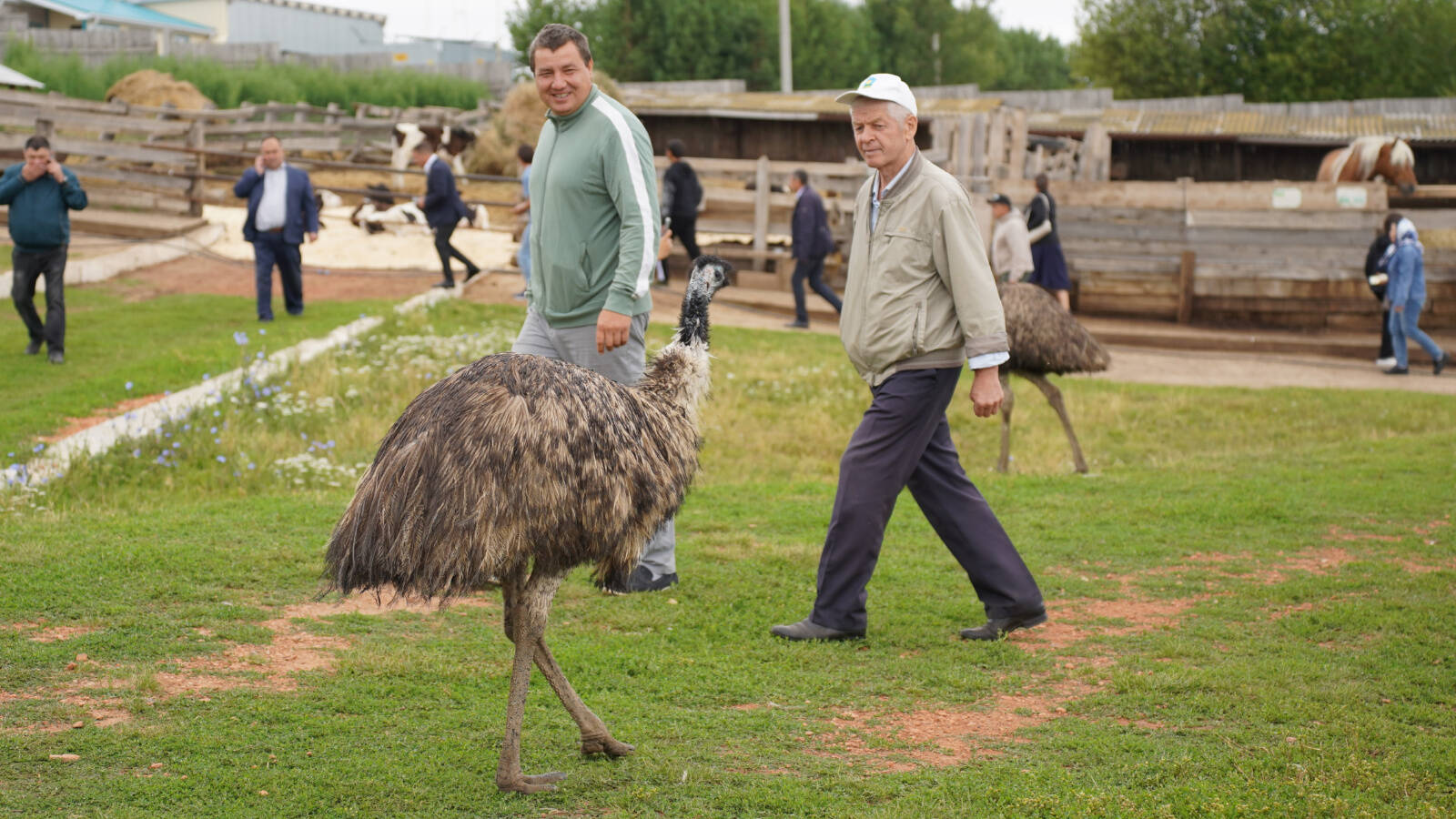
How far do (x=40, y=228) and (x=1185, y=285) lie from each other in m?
15.8

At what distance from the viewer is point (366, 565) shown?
4312mm

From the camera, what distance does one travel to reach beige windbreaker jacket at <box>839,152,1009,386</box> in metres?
6.00

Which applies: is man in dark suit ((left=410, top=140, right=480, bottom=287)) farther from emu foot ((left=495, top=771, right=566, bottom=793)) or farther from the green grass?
emu foot ((left=495, top=771, right=566, bottom=793))

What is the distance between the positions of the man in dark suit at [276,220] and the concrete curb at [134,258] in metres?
2.90

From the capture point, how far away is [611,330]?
6012 millimetres

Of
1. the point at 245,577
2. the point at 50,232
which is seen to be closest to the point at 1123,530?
the point at 245,577

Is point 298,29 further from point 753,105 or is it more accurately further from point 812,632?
point 812,632

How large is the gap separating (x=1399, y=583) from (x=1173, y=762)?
10.7 ft

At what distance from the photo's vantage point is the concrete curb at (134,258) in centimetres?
1881

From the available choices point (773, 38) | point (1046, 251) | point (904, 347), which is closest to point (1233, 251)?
point (1046, 251)

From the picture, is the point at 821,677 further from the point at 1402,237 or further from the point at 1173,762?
the point at 1402,237

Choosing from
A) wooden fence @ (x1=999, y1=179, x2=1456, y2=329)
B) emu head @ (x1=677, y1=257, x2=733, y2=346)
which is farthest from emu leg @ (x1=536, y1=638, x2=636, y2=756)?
wooden fence @ (x1=999, y1=179, x2=1456, y2=329)

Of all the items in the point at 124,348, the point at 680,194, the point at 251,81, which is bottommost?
the point at 124,348

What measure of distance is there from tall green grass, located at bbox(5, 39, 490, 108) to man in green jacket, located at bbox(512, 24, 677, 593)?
120ft
